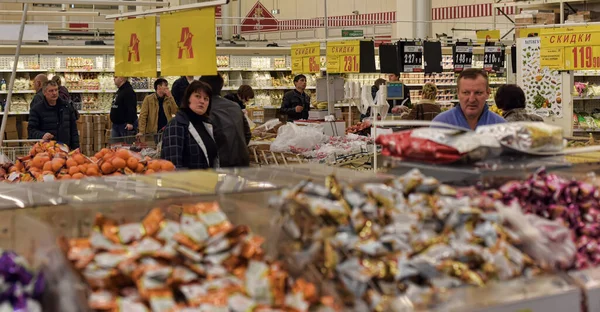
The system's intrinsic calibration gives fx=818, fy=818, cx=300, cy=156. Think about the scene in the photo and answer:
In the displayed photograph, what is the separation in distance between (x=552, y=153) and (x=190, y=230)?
4.75 ft

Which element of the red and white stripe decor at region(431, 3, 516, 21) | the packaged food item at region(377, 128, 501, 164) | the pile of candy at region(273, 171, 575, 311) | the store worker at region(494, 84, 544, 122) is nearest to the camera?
the pile of candy at region(273, 171, 575, 311)

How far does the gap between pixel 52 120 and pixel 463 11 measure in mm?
16083

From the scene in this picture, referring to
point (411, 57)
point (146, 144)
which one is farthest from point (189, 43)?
point (411, 57)

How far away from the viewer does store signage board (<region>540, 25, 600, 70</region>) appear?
8078 millimetres

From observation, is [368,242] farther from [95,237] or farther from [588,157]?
[588,157]

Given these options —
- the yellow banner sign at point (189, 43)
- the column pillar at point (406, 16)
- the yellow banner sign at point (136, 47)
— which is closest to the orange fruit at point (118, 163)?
the yellow banner sign at point (189, 43)

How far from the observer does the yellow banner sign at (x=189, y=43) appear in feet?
18.1

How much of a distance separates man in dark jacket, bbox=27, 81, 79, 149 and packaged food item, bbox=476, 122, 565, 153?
6.12 meters

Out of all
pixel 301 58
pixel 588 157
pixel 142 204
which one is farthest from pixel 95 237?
pixel 301 58

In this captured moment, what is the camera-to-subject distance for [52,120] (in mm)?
8281

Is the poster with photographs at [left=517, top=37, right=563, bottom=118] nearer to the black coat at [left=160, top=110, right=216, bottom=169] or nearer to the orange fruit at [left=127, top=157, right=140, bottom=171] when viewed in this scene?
the black coat at [left=160, top=110, right=216, bottom=169]

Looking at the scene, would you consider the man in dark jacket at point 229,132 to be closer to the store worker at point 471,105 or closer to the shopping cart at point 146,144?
the shopping cart at point 146,144

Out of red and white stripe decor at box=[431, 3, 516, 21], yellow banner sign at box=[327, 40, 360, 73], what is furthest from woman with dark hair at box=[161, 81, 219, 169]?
red and white stripe decor at box=[431, 3, 516, 21]

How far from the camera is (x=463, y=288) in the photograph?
1.89 metres
